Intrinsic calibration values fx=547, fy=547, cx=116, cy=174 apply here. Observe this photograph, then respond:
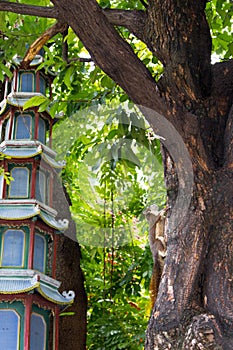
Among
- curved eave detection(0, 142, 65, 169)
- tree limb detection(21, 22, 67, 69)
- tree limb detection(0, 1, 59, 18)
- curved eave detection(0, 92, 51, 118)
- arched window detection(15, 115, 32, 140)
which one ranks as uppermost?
curved eave detection(0, 92, 51, 118)

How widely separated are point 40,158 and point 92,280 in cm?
239

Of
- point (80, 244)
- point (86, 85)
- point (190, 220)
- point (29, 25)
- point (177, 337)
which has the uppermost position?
point (86, 85)

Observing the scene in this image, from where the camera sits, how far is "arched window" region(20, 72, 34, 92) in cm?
777

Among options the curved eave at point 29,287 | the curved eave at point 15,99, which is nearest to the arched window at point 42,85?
the curved eave at point 15,99

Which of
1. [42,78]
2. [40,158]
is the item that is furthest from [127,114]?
[42,78]

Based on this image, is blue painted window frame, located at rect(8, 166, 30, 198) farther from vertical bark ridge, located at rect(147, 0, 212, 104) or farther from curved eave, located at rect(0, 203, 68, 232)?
vertical bark ridge, located at rect(147, 0, 212, 104)

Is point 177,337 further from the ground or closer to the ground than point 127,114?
closer to the ground

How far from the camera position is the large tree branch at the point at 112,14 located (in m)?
2.83

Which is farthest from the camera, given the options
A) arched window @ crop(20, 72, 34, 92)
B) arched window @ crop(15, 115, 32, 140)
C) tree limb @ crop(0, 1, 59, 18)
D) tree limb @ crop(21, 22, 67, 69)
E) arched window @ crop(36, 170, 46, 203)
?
arched window @ crop(20, 72, 34, 92)

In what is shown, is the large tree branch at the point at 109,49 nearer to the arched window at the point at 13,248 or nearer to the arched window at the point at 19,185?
the arched window at the point at 13,248

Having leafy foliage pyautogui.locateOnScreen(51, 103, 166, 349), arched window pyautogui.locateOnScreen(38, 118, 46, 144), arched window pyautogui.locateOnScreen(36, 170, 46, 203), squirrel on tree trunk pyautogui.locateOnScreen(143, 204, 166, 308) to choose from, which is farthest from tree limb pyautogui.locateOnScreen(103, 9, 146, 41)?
arched window pyautogui.locateOnScreen(38, 118, 46, 144)

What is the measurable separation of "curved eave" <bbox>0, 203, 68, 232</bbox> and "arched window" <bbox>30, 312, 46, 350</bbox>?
1.12m

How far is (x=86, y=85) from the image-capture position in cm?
740

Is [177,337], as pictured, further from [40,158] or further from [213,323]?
[40,158]
